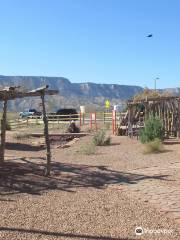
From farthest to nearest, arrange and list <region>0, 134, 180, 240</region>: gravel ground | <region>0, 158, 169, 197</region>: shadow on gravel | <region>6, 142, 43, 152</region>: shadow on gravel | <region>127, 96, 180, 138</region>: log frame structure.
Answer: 1. <region>127, 96, 180, 138</region>: log frame structure
2. <region>6, 142, 43, 152</region>: shadow on gravel
3. <region>0, 158, 169, 197</region>: shadow on gravel
4. <region>0, 134, 180, 240</region>: gravel ground

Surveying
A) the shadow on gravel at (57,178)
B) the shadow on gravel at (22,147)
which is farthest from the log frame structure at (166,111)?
the shadow on gravel at (57,178)

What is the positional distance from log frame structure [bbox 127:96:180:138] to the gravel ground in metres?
8.85

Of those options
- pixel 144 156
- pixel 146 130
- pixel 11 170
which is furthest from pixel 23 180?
pixel 146 130

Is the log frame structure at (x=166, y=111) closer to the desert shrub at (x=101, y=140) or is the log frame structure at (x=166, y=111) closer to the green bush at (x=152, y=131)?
the green bush at (x=152, y=131)

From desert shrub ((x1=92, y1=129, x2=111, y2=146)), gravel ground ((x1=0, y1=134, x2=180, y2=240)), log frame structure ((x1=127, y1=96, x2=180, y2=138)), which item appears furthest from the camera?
log frame structure ((x1=127, y1=96, x2=180, y2=138))

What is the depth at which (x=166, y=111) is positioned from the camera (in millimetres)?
26438

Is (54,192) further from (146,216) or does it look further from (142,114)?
(142,114)

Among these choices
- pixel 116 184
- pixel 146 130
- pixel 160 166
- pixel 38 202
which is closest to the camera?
pixel 38 202

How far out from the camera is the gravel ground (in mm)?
8297

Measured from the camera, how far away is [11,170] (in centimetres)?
1415

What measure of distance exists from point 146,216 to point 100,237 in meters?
1.56

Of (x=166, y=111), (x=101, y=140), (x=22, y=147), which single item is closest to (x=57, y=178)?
(x=101, y=140)

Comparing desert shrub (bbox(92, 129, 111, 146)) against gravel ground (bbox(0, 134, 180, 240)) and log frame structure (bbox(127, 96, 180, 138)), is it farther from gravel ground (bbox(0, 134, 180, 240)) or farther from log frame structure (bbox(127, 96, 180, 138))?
gravel ground (bbox(0, 134, 180, 240))

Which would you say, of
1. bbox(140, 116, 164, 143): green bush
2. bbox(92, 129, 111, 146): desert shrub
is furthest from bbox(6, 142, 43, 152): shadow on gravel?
bbox(140, 116, 164, 143): green bush
